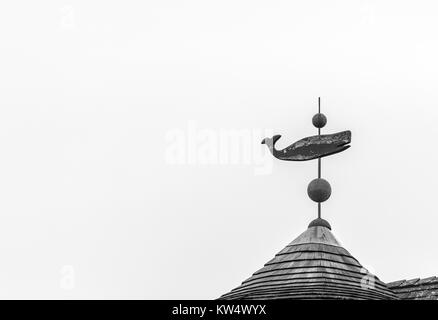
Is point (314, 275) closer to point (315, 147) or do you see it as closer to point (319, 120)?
point (315, 147)

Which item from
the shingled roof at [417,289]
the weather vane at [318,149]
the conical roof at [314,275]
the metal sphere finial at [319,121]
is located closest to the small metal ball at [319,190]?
the weather vane at [318,149]

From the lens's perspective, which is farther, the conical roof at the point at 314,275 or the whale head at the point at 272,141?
the whale head at the point at 272,141

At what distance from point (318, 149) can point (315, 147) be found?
0.07 m

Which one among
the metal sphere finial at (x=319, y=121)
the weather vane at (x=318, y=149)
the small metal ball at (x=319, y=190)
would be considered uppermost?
the metal sphere finial at (x=319, y=121)

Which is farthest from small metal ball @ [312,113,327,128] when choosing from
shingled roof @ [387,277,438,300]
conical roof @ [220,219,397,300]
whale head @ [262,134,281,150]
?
shingled roof @ [387,277,438,300]

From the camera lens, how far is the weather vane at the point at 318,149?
17250 millimetres

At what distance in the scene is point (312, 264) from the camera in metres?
16.5

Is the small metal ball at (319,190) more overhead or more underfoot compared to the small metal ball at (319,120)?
more underfoot

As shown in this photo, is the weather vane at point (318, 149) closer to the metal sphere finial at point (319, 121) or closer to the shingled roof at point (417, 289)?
the metal sphere finial at point (319, 121)

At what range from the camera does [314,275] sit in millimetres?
16203

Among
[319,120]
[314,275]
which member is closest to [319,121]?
[319,120]
